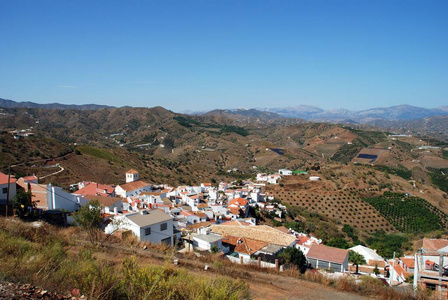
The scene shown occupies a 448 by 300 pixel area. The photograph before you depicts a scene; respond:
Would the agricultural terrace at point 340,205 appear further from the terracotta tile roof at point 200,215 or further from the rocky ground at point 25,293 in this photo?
the rocky ground at point 25,293

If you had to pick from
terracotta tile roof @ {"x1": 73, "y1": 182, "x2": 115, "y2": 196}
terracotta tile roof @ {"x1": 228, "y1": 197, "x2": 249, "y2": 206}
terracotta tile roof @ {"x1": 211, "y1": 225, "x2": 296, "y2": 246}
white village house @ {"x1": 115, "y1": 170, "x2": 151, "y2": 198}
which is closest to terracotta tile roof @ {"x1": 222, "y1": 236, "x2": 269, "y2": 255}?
terracotta tile roof @ {"x1": 211, "y1": 225, "x2": 296, "y2": 246}

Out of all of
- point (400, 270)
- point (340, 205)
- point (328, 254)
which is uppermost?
point (328, 254)

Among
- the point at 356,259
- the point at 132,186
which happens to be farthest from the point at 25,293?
the point at 132,186

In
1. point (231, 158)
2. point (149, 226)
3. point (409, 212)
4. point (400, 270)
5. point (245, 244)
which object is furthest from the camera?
point (231, 158)

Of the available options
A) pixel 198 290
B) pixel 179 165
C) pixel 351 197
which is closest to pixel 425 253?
pixel 198 290

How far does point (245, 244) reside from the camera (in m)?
16.9

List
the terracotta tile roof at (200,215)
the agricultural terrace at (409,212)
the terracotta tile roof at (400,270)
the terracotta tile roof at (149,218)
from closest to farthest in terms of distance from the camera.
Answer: the terracotta tile roof at (149,218), the terracotta tile roof at (400,270), the terracotta tile roof at (200,215), the agricultural terrace at (409,212)

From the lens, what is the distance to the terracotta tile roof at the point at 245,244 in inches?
638

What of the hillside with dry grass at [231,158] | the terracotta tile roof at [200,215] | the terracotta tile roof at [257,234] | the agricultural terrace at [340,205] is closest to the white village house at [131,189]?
the hillside with dry grass at [231,158]

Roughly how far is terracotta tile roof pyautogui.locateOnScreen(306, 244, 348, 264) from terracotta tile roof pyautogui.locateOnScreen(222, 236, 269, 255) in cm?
271

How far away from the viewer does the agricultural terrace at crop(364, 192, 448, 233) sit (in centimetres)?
3606

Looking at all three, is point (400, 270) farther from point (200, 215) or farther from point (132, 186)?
point (132, 186)

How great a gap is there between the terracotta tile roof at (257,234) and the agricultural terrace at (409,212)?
22.9 m

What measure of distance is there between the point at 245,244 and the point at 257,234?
2862 millimetres
